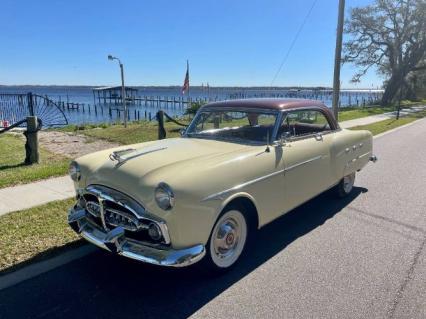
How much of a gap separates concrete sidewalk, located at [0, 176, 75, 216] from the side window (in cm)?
341

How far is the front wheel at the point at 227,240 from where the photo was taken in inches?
137

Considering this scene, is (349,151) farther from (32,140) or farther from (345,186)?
(32,140)

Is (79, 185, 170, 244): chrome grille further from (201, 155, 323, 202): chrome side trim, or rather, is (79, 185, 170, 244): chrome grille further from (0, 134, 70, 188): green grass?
(0, 134, 70, 188): green grass

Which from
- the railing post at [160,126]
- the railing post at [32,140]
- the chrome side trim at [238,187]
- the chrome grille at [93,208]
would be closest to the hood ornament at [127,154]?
the chrome grille at [93,208]

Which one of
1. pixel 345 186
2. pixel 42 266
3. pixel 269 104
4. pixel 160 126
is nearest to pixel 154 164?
pixel 42 266

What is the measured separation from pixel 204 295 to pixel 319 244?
164 centimetres

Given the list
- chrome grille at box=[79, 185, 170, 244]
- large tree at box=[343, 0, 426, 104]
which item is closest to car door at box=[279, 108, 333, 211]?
chrome grille at box=[79, 185, 170, 244]

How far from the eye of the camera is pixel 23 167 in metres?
7.79

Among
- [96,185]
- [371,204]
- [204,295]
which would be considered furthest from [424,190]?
[96,185]

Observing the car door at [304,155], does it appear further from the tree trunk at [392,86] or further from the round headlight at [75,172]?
the tree trunk at [392,86]

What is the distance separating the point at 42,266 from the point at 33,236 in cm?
72

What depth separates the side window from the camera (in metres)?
4.61

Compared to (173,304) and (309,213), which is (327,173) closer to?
(309,213)

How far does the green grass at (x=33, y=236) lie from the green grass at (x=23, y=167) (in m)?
1.72
